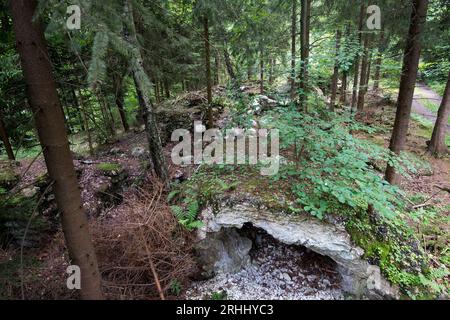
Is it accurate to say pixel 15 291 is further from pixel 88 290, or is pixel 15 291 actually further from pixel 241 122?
pixel 241 122

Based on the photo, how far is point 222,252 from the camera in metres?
5.10

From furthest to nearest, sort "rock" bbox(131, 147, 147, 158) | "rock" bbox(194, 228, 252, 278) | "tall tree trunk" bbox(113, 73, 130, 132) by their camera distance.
→ 1. "rock" bbox(131, 147, 147, 158)
2. "tall tree trunk" bbox(113, 73, 130, 132)
3. "rock" bbox(194, 228, 252, 278)

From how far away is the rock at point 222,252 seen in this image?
16.2 feet

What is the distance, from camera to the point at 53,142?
2445mm

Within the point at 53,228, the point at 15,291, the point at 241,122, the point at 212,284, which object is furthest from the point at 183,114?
the point at 15,291

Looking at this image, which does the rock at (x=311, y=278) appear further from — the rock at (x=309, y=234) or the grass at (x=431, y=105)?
the grass at (x=431, y=105)

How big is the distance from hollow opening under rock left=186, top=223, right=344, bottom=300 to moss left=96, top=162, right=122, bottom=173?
4.47 metres

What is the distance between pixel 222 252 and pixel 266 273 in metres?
1.00

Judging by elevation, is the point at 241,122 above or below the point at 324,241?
above

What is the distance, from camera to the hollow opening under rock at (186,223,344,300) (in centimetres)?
455

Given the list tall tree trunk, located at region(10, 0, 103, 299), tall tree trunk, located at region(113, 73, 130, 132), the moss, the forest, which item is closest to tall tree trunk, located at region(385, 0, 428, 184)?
the forest

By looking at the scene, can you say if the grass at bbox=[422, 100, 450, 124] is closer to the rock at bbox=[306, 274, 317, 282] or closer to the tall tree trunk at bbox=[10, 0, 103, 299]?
the rock at bbox=[306, 274, 317, 282]
